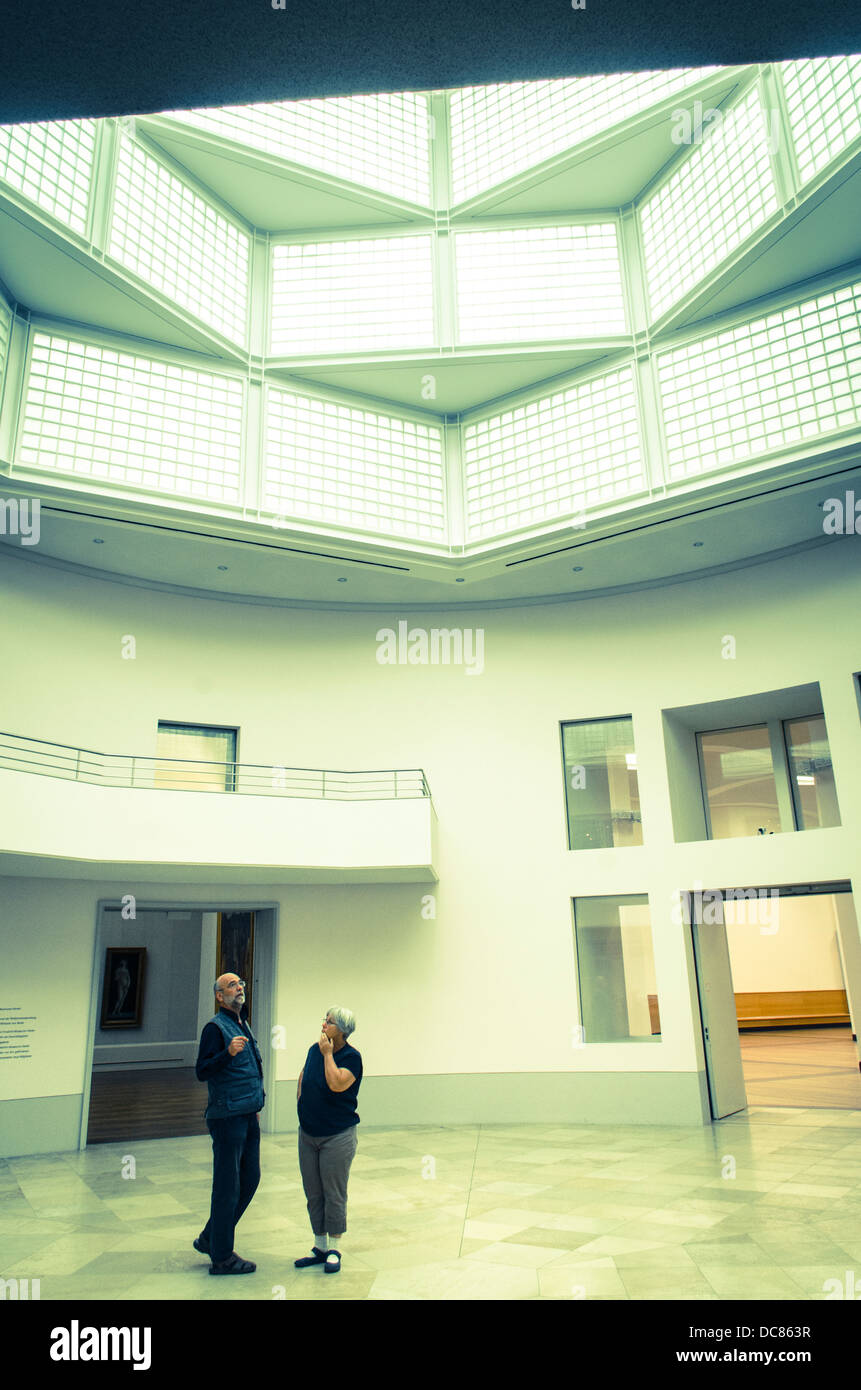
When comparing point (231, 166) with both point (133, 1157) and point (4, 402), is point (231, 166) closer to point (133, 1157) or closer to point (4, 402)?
point (4, 402)

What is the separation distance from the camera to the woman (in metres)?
6.74

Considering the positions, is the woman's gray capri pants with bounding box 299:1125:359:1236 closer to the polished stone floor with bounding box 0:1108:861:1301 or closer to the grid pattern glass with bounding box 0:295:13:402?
the polished stone floor with bounding box 0:1108:861:1301

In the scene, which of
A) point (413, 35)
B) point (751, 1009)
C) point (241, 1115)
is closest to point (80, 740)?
point (241, 1115)

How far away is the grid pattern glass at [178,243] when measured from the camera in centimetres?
1305

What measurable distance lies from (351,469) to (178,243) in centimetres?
424

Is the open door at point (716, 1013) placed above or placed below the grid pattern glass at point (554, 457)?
below

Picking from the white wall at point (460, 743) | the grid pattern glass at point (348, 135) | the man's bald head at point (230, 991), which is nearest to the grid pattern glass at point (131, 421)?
the white wall at point (460, 743)

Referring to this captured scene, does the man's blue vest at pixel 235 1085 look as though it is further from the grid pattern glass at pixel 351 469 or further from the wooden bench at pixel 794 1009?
the wooden bench at pixel 794 1009

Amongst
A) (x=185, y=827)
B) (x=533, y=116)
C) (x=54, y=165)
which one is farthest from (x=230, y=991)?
(x=533, y=116)

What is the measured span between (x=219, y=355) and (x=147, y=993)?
55.5 feet

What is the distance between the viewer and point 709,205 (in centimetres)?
1348

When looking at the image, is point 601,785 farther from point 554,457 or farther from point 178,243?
point 178,243

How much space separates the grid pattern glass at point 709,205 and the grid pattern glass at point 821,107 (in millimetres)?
486

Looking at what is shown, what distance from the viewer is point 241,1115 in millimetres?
6750
